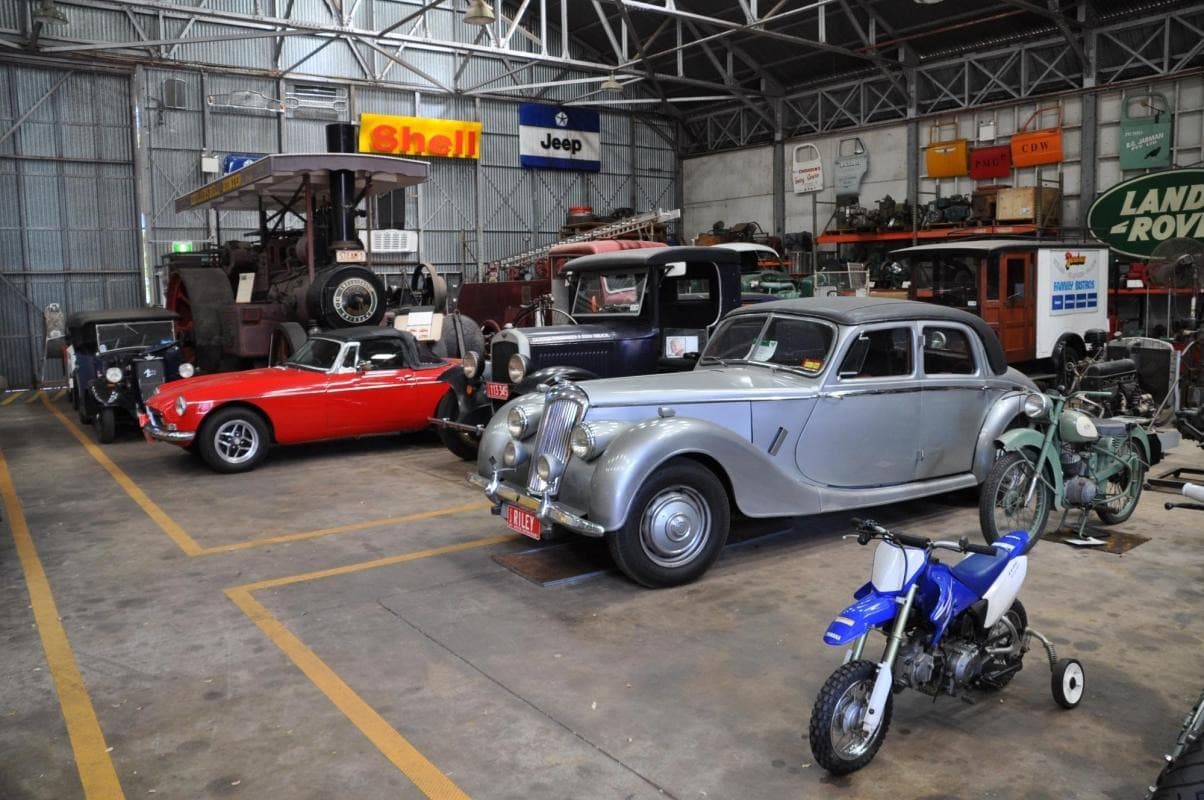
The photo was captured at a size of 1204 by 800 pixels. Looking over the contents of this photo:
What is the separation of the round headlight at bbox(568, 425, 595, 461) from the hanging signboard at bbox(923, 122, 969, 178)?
51.6 feet

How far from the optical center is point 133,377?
10.8 m

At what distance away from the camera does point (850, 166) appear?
67.8ft

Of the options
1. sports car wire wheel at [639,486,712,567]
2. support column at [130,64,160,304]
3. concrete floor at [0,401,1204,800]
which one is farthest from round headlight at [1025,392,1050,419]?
support column at [130,64,160,304]

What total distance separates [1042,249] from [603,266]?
7.19 m

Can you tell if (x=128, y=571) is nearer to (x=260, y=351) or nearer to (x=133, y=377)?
(x=133, y=377)

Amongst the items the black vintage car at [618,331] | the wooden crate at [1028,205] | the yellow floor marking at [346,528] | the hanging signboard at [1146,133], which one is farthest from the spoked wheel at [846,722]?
the hanging signboard at [1146,133]

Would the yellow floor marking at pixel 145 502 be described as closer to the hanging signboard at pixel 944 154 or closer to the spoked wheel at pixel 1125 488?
the spoked wheel at pixel 1125 488

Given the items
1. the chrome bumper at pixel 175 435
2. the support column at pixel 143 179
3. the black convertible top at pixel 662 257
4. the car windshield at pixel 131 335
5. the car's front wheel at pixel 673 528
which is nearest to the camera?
the car's front wheel at pixel 673 528

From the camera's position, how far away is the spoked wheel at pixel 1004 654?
3.68 m

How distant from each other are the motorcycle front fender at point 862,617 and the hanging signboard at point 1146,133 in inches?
610

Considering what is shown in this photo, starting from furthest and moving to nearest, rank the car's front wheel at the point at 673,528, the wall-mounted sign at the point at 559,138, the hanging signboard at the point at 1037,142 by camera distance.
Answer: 1. the wall-mounted sign at the point at 559,138
2. the hanging signboard at the point at 1037,142
3. the car's front wheel at the point at 673,528

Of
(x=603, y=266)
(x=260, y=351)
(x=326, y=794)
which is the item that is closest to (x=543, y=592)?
(x=326, y=794)

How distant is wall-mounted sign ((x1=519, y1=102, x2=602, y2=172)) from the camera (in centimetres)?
2291

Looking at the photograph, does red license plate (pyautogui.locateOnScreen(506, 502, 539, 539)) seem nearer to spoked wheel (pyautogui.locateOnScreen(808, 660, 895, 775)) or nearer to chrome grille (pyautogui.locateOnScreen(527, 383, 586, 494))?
chrome grille (pyautogui.locateOnScreen(527, 383, 586, 494))
